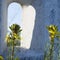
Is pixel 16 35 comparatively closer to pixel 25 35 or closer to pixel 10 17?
pixel 25 35

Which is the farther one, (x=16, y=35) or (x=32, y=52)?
(x=32, y=52)

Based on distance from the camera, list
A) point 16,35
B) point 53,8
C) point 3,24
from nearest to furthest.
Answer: point 16,35
point 53,8
point 3,24

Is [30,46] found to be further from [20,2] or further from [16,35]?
[16,35]

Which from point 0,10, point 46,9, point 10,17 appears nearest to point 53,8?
point 46,9

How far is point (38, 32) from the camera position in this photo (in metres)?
8.48

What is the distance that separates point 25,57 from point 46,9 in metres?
1.12

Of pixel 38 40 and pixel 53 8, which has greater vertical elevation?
pixel 53 8

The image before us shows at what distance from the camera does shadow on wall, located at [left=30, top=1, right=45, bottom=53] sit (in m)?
8.22

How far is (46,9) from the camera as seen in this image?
749 centimetres

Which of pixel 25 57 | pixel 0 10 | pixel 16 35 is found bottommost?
pixel 25 57

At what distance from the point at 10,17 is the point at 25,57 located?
3273 mm

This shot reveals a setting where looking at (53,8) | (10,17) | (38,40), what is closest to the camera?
(53,8)

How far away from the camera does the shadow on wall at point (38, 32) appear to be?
27.0ft

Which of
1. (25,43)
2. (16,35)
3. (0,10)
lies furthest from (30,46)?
(16,35)
